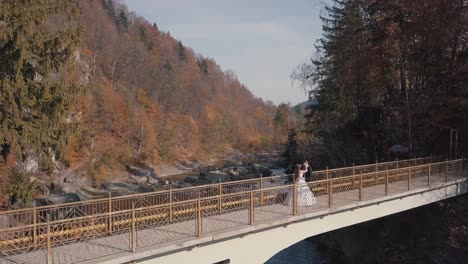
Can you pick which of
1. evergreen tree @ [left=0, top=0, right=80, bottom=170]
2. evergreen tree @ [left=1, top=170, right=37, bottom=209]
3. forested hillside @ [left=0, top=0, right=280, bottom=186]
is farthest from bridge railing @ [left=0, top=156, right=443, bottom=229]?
evergreen tree @ [left=1, top=170, right=37, bottom=209]

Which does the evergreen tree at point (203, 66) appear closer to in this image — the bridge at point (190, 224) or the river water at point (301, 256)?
the river water at point (301, 256)

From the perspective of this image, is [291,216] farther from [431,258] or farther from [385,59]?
[385,59]

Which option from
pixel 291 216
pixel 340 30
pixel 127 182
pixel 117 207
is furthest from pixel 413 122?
pixel 127 182

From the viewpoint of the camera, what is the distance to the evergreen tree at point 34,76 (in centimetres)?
1450

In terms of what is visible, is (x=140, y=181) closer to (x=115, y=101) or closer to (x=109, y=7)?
(x=115, y=101)

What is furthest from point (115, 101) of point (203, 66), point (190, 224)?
point (203, 66)

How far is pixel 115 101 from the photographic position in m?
63.6

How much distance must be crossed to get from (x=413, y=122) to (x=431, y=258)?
12855 millimetres

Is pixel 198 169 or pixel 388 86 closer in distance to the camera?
pixel 388 86

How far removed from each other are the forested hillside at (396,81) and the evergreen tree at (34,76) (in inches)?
820

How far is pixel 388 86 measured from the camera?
31.6 meters

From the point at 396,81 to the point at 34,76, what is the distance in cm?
2482

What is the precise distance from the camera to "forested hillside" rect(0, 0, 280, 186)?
15.5 meters

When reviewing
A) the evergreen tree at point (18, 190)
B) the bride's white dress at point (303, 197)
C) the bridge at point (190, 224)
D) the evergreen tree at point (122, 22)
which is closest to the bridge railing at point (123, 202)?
the bridge at point (190, 224)
